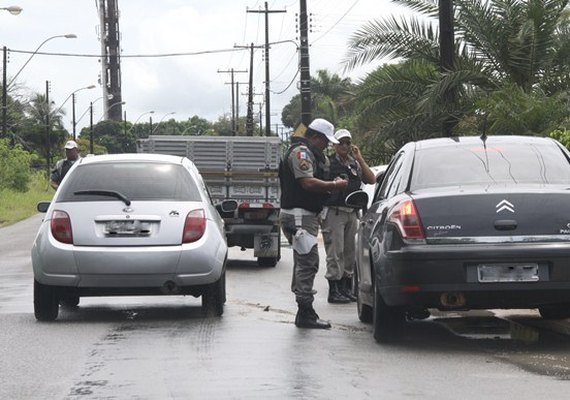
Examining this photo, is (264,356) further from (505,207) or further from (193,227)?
(193,227)

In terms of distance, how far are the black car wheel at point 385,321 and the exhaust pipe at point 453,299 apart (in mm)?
626

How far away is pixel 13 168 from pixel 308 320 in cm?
5272

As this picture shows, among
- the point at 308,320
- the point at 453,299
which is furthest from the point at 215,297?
the point at 453,299

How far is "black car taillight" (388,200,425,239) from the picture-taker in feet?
29.4

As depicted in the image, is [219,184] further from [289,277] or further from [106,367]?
[106,367]

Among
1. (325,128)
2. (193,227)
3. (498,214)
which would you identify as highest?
(325,128)

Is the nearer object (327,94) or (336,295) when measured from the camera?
(336,295)

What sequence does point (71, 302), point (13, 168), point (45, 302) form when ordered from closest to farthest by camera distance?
point (45, 302) → point (71, 302) → point (13, 168)

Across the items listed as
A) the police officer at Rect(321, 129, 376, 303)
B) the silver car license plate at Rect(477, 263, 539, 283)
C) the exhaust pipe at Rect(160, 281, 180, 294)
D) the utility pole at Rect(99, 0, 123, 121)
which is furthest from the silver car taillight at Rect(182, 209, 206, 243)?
the utility pole at Rect(99, 0, 123, 121)

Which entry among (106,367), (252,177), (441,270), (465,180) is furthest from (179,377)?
(252,177)

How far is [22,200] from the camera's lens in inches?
2304

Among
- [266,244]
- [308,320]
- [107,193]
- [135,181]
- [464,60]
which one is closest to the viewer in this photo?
[308,320]

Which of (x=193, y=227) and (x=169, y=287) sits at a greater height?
(x=193, y=227)

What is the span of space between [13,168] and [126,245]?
52.0 metres
